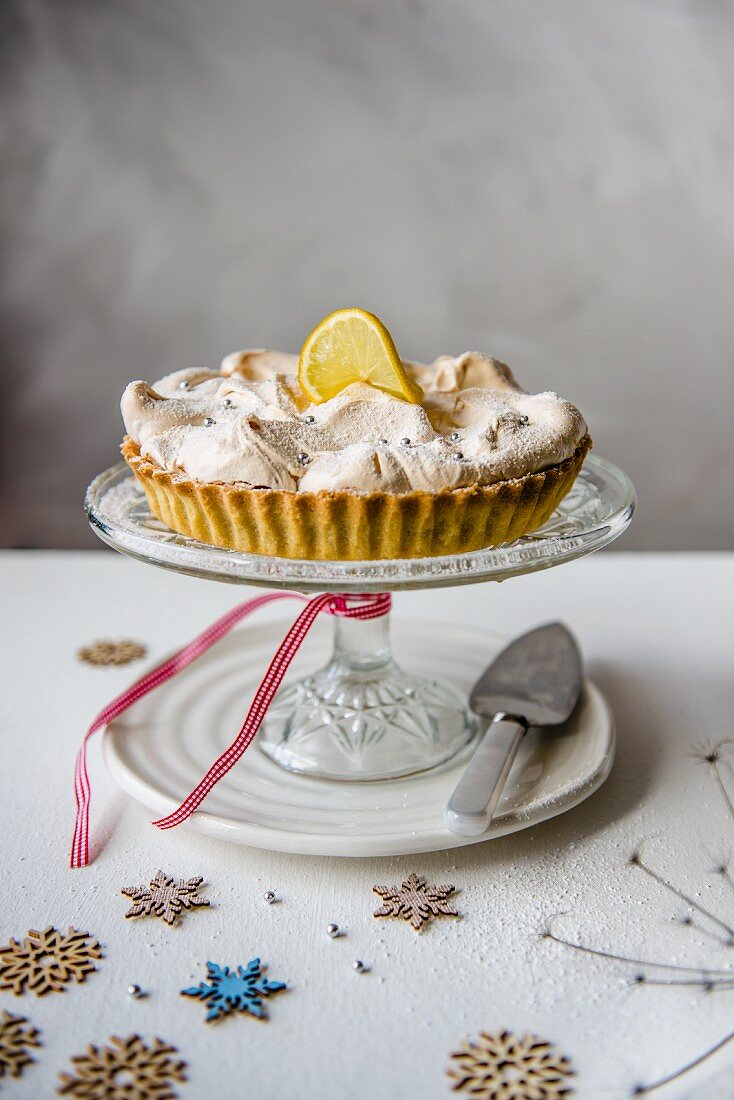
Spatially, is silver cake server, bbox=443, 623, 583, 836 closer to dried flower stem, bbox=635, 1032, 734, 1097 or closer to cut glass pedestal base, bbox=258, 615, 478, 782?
cut glass pedestal base, bbox=258, 615, 478, 782

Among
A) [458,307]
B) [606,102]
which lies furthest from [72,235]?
[606,102]

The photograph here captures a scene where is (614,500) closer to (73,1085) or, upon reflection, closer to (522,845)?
(522,845)

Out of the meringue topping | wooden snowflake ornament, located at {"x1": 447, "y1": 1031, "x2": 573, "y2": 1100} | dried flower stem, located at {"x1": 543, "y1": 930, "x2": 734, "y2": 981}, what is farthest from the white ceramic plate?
the meringue topping

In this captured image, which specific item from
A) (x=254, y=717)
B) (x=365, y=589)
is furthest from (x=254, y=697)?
(x=365, y=589)

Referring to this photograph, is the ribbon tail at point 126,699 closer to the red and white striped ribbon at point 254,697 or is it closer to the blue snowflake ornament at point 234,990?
the red and white striped ribbon at point 254,697

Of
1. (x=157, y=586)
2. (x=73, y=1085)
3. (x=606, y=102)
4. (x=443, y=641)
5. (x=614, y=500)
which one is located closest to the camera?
(x=73, y=1085)

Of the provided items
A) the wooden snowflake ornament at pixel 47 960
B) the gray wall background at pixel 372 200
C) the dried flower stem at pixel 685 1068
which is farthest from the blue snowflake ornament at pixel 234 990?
the gray wall background at pixel 372 200

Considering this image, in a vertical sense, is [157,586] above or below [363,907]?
below
